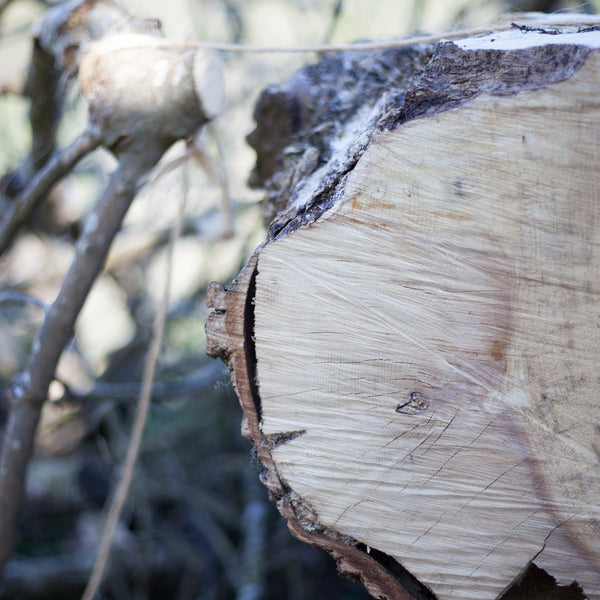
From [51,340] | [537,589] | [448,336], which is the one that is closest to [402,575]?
[537,589]

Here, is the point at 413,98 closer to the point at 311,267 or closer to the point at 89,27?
the point at 311,267

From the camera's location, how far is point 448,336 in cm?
58

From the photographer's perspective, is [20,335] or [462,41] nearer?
[462,41]

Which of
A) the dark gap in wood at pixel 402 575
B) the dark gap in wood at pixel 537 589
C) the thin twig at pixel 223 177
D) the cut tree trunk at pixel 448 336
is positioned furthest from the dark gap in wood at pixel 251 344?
the thin twig at pixel 223 177

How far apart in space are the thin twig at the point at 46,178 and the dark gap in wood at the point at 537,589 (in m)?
0.81

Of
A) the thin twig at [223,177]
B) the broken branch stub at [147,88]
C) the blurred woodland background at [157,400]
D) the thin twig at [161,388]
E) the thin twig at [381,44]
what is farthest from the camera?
the blurred woodland background at [157,400]

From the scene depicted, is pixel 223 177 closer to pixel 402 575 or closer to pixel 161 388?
pixel 402 575

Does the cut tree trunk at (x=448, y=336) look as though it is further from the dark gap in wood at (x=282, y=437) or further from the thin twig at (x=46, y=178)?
the thin twig at (x=46, y=178)

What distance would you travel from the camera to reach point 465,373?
1.91 ft

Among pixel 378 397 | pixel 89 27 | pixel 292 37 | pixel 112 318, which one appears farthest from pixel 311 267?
pixel 292 37

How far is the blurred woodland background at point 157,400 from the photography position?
1.78m

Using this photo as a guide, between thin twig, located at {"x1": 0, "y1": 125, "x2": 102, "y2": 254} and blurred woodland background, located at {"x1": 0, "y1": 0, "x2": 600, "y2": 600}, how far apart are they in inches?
19.4

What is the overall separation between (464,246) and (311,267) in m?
0.15

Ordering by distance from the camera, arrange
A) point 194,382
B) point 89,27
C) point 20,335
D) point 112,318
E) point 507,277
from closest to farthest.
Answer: point 507,277, point 89,27, point 194,382, point 20,335, point 112,318
